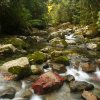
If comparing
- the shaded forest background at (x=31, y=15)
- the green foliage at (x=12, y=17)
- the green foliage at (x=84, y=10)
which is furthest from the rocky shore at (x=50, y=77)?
the green foliage at (x=84, y=10)

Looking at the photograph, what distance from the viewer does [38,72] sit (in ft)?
31.4

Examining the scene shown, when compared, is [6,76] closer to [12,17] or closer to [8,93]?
[8,93]

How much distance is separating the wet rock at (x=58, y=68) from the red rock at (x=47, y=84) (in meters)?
1.67

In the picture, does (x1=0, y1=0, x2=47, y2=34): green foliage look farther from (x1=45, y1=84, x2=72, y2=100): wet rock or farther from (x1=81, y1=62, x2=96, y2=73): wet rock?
(x1=45, y1=84, x2=72, y2=100): wet rock

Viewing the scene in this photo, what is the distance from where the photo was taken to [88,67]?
10352mm

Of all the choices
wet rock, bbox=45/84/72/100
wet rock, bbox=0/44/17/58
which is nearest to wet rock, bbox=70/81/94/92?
wet rock, bbox=45/84/72/100

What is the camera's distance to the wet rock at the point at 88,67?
10008 millimetres

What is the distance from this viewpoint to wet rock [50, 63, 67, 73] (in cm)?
1001

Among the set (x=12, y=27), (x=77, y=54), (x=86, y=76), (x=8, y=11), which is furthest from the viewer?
(x=12, y=27)

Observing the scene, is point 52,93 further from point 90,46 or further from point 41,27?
point 41,27

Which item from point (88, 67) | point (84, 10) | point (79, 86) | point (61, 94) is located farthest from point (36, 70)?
→ point (84, 10)

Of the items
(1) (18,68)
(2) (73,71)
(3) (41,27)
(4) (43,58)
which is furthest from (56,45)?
(3) (41,27)

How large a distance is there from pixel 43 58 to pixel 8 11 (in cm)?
936

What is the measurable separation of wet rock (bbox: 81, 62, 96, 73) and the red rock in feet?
6.80
